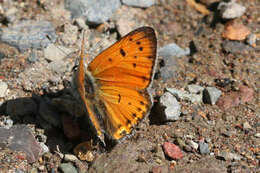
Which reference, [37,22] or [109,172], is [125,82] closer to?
[109,172]

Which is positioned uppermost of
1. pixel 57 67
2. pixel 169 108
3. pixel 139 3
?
pixel 139 3

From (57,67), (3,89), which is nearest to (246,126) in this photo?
(57,67)

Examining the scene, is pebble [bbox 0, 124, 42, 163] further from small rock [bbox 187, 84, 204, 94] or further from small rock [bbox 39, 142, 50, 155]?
small rock [bbox 187, 84, 204, 94]

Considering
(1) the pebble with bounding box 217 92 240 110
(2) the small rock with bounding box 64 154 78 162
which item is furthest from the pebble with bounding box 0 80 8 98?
(1) the pebble with bounding box 217 92 240 110

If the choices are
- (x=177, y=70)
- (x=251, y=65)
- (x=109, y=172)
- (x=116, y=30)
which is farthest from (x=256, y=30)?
(x=109, y=172)

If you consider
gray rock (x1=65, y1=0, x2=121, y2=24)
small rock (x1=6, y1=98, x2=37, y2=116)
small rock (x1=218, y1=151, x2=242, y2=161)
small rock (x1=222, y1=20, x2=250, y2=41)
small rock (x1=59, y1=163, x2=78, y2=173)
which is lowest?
small rock (x1=59, y1=163, x2=78, y2=173)

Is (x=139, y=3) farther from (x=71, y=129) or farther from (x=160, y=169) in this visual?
(x=160, y=169)
